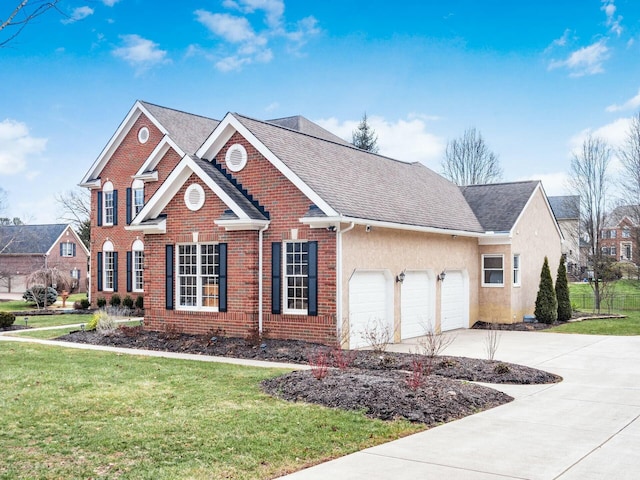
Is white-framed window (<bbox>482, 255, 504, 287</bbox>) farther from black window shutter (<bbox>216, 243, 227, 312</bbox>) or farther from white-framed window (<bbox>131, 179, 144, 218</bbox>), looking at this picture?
white-framed window (<bbox>131, 179, 144, 218</bbox>)

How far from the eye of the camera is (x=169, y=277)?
61.0ft

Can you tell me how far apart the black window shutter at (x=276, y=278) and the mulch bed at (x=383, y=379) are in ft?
3.03

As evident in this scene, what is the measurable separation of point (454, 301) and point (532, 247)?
557 centimetres

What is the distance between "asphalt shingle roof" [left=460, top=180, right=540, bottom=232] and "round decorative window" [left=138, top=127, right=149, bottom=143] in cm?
1467

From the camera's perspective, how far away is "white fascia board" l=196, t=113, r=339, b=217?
15.9 meters

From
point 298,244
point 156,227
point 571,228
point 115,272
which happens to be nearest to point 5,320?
point 156,227

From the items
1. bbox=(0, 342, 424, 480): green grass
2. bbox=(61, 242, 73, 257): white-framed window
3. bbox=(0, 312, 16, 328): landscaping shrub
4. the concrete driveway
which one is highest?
bbox=(61, 242, 73, 257): white-framed window

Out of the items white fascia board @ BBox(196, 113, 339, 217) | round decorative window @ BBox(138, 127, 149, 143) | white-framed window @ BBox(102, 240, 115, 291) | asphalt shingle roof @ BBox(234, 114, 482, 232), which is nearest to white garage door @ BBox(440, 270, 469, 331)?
asphalt shingle roof @ BBox(234, 114, 482, 232)

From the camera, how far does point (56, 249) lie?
2074 inches

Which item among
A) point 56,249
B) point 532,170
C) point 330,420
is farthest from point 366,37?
point 56,249

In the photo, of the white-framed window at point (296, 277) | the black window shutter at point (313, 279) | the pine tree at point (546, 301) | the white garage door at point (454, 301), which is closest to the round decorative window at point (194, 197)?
the white-framed window at point (296, 277)

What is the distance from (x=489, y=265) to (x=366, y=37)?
31.8 ft

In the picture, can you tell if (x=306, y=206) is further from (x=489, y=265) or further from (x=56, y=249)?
(x=56, y=249)

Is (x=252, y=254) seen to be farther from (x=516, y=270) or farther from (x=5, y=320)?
(x=516, y=270)
